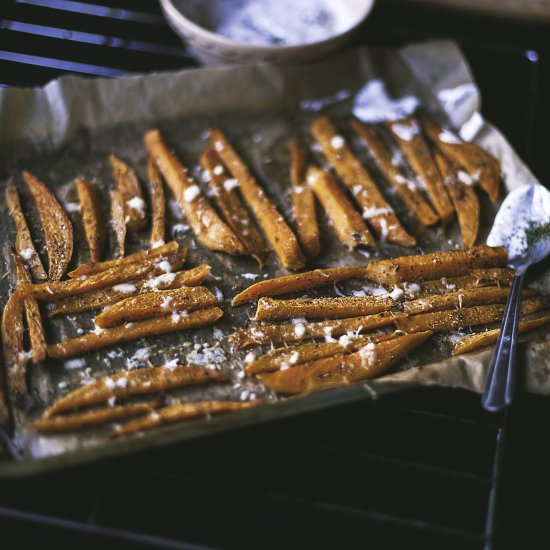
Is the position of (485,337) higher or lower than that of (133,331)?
lower

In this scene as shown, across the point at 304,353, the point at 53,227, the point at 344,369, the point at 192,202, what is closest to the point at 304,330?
the point at 304,353

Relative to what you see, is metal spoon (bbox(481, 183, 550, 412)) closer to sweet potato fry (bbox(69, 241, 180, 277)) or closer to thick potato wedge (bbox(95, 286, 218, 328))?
thick potato wedge (bbox(95, 286, 218, 328))

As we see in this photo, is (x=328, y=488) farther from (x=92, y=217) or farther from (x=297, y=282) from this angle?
(x=92, y=217)

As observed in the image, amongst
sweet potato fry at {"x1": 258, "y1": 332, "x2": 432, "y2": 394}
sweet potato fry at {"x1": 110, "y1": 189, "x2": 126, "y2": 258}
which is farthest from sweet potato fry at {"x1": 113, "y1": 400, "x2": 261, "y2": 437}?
sweet potato fry at {"x1": 110, "y1": 189, "x2": 126, "y2": 258}

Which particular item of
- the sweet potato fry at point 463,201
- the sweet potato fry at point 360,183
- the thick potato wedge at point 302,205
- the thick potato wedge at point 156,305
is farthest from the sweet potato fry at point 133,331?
the sweet potato fry at point 463,201

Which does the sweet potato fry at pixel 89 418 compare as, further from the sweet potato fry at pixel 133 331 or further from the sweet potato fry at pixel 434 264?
the sweet potato fry at pixel 434 264

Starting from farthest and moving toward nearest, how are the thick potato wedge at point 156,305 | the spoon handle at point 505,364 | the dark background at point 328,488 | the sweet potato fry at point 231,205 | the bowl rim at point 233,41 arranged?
the bowl rim at point 233,41
the sweet potato fry at point 231,205
the thick potato wedge at point 156,305
the spoon handle at point 505,364
the dark background at point 328,488
